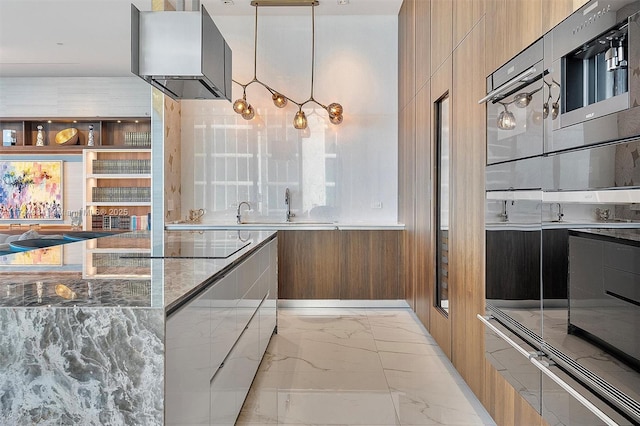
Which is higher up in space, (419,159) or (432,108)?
(432,108)

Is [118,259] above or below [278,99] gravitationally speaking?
below

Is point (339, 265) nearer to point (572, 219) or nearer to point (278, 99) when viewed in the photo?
point (278, 99)

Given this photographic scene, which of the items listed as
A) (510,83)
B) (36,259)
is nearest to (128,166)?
(36,259)

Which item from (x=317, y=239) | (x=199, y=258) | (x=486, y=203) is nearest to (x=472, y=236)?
(x=486, y=203)

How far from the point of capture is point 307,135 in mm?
5605

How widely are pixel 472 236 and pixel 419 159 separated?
5.95ft

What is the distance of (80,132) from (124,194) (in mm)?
1232

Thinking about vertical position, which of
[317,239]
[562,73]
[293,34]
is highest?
[293,34]

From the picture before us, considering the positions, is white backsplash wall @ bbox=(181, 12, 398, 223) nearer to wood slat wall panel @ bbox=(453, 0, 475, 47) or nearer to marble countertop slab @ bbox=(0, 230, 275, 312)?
wood slat wall panel @ bbox=(453, 0, 475, 47)

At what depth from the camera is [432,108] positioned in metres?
3.83

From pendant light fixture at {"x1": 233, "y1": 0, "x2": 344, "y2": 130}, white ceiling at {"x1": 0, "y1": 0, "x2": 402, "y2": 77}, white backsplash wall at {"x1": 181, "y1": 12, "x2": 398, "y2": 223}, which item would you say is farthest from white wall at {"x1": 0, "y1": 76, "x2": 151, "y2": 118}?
pendant light fixture at {"x1": 233, "y1": 0, "x2": 344, "y2": 130}

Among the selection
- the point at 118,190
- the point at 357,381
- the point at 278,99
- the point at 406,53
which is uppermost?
the point at 406,53

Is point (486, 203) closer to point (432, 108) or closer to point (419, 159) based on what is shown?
point (432, 108)

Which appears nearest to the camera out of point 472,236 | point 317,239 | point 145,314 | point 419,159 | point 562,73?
point 145,314
